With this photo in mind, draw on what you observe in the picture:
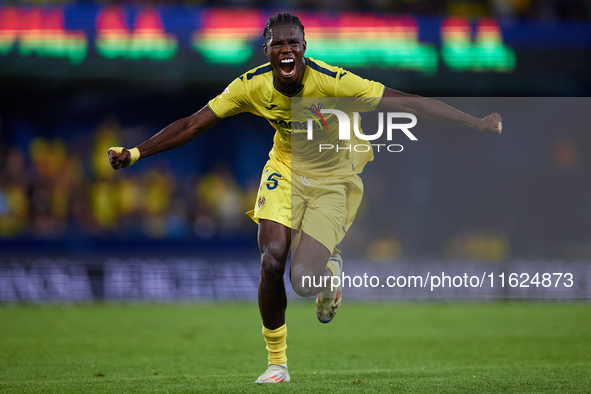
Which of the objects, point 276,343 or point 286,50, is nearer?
point 286,50

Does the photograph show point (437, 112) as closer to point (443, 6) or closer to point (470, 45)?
point (470, 45)

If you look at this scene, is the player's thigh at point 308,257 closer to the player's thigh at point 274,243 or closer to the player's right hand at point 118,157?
the player's thigh at point 274,243

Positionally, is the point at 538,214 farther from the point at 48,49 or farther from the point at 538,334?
the point at 48,49

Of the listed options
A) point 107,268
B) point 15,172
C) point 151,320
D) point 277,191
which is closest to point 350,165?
point 277,191

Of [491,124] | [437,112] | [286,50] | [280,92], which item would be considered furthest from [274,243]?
[491,124]

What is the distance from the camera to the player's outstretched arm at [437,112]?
525 cm

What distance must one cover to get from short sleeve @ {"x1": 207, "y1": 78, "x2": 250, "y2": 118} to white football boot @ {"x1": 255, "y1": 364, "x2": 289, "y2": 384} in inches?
79.9

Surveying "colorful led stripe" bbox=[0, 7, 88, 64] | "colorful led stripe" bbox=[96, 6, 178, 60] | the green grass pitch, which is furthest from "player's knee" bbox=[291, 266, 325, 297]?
"colorful led stripe" bbox=[0, 7, 88, 64]

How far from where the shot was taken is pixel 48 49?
14.4 metres

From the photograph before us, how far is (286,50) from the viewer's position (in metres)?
5.25

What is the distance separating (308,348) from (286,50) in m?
4.60

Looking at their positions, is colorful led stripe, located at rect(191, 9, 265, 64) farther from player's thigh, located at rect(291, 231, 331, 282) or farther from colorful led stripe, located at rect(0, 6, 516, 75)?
player's thigh, located at rect(291, 231, 331, 282)

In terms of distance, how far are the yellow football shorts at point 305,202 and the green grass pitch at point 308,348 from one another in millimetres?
1240

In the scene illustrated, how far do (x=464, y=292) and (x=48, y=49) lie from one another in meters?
9.82
